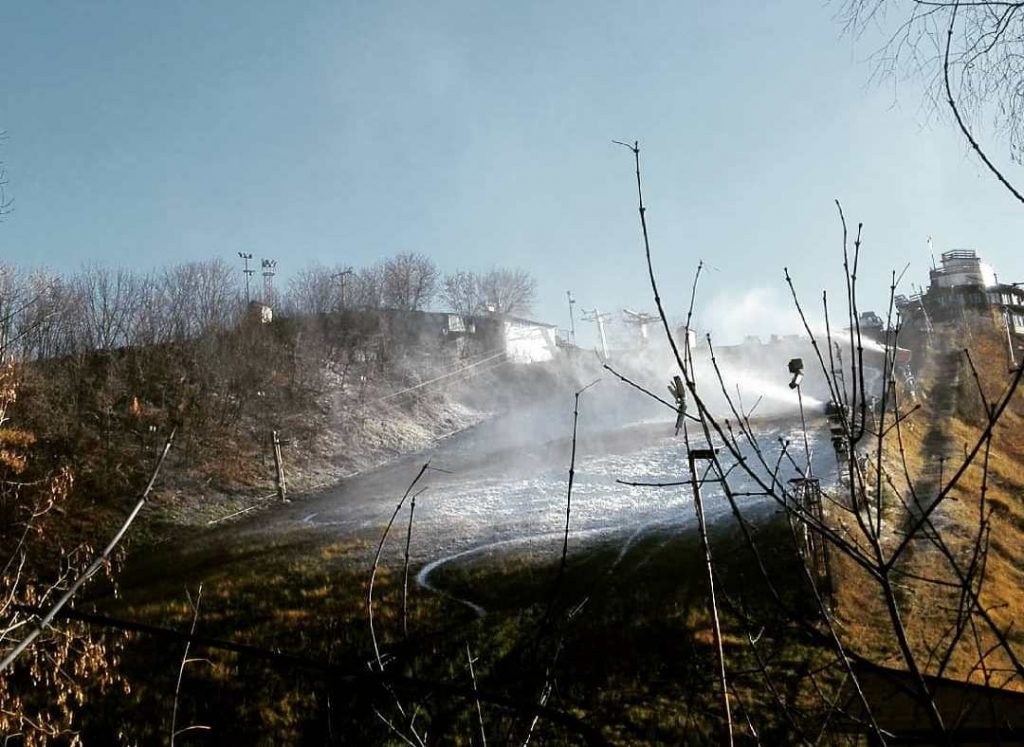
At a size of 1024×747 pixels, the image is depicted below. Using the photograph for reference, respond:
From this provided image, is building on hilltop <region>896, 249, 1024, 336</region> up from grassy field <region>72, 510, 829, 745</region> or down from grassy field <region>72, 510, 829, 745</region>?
up

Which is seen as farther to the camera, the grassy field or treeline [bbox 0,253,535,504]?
treeline [bbox 0,253,535,504]

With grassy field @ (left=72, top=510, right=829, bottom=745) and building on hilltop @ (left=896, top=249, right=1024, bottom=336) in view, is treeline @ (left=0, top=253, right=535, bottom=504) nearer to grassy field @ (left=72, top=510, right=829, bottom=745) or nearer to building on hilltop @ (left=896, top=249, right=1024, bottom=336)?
grassy field @ (left=72, top=510, right=829, bottom=745)

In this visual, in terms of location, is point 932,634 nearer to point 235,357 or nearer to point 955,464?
point 955,464

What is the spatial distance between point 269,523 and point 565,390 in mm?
27289

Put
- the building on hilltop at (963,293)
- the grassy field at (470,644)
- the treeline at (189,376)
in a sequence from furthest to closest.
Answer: the building on hilltop at (963,293), the treeline at (189,376), the grassy field at (470,644)

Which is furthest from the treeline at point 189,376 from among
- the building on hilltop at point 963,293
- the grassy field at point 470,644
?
the building on hilltop at point 963,293

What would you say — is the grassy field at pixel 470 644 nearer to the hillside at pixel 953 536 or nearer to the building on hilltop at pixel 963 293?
the hillside at pixel 953 536

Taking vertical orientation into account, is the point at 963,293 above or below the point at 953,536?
above

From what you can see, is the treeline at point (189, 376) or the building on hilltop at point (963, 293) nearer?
the treeline at point (189, 376)

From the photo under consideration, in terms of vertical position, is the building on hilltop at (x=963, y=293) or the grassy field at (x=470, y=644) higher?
the building on hilltop at (x=963, y=293)

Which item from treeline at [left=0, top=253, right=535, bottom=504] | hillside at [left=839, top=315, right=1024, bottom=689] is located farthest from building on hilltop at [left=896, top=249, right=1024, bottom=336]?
treeline at [left=0, top=253, right=535, bottom=504]

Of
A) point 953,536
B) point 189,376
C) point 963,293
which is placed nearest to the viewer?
point 953,536

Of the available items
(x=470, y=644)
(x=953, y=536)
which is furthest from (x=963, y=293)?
(x=470, y=644)

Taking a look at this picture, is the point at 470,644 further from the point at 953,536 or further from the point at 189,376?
the point at 189,376
